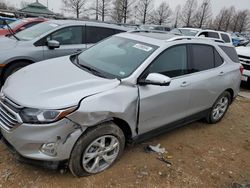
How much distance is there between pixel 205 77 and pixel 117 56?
1537 millimetres

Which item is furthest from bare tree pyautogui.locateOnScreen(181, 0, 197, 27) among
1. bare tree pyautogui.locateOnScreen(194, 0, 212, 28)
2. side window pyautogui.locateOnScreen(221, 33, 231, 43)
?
side window pyautogui.locateOnScreen(221, 33, 231, 43)

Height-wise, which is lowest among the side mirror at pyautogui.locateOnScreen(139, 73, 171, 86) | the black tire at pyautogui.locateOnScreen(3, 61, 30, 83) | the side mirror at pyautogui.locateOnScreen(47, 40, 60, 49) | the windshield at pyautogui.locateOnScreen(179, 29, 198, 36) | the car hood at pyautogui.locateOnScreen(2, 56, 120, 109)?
the windshield at pyautogui.locateOnScreen(179, 29, 198, 36)

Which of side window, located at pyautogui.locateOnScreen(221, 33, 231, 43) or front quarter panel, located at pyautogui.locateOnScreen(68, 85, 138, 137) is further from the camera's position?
side window, located at pyautogui.locateOnScreen(221, 33, 231, 43)

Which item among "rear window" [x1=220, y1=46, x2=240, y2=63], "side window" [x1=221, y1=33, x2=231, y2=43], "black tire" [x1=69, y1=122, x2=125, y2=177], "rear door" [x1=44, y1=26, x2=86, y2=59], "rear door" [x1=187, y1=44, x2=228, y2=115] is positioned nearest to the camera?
"black tire" [x1=69, y1=122, x2=125, y2=177]

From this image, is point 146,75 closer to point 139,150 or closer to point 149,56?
point 149,56

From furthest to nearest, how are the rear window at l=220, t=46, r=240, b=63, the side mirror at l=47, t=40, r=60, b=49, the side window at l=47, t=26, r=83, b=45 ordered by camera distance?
the side window at l=47, t=26, r=83, b=45 < the side mirror at l=47, t=40, r=60, b=49 < the rear window at l=220, t=46, r=240, b=63

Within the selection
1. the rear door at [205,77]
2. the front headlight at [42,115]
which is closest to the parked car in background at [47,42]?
the rear door at [205,77]

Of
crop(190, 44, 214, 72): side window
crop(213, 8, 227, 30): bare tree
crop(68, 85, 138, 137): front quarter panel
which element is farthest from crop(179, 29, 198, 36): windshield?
crop(213, 8, 227, 30): bare tree

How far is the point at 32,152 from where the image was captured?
2818 millimetres

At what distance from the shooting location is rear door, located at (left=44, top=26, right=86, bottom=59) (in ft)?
19.7

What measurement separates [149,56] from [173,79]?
1.74ft

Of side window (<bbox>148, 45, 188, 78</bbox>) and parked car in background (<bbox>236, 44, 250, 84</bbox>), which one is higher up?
side window (<bbox>148, 45, 188, 78</bbox>)

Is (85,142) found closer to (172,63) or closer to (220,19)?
(172,63)

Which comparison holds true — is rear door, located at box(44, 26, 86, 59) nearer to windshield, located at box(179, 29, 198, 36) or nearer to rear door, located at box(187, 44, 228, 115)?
rear door, located at box(187, 44, 228, 115)
